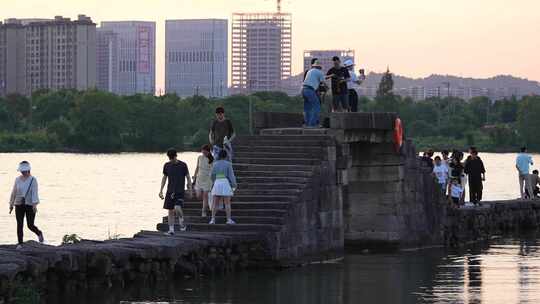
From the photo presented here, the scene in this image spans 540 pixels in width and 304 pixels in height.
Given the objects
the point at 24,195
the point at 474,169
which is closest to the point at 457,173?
the point at 474,169

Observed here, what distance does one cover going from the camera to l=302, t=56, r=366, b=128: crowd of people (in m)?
31.9

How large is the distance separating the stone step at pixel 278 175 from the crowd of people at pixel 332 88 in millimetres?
2507

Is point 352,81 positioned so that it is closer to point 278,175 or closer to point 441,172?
point 441,172

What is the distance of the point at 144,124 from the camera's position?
16425 cm

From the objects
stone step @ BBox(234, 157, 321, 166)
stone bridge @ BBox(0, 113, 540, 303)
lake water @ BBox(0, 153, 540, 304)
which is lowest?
lake water @ BBox(0, 153, 540, 304)

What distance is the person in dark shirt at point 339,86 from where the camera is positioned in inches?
1309

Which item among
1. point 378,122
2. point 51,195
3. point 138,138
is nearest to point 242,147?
point 378,122

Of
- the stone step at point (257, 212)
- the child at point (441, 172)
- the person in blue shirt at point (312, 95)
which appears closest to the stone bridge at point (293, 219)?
the stone step at point (257, 212)

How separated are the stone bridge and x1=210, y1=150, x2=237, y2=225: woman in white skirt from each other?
500 mm

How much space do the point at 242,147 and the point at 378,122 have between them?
320 centimetres

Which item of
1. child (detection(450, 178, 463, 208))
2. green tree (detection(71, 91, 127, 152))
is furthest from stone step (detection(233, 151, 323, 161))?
green tree (detection(71, 91, 127, 152))

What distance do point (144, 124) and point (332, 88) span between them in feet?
431

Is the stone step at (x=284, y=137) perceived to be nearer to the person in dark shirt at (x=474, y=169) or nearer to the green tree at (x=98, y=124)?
the person in dark shirt at (x=474, y=169)

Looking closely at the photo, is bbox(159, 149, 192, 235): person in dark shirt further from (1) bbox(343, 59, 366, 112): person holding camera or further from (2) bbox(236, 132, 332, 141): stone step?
(1) bbox(343, 59, 366, 112): person holding camera
